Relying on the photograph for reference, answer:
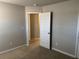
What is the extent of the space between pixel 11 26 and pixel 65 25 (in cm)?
276

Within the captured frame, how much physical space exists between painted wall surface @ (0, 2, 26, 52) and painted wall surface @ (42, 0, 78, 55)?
1863 mm

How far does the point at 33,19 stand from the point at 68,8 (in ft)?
12.6

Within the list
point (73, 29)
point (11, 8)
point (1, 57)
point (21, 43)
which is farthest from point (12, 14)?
point (73, 29)

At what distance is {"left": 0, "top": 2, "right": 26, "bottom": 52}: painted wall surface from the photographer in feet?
12.2

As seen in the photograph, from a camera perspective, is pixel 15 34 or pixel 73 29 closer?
pixel 73 29

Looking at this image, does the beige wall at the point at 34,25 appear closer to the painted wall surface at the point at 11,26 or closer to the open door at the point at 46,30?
the painted wall surface at the point at 11,26

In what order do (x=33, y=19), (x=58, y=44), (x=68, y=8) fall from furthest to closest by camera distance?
(x=33, y=19) < (x=58, y=44) < (x=68, y=8)

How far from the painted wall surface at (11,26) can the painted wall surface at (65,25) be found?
1.86 metres

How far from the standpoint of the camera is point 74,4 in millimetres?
3248

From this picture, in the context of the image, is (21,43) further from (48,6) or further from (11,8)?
(48,6)

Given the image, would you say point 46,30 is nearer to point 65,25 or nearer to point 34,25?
point 65,25

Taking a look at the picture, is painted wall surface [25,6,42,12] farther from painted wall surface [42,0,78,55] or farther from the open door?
painted wall surface [42,0,78,55]

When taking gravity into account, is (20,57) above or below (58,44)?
below

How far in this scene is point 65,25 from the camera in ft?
11.9
